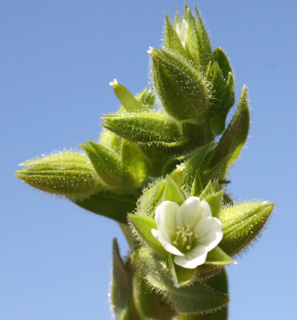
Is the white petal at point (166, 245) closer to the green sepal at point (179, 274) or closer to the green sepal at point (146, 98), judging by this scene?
the green sepal at point (179, 274)

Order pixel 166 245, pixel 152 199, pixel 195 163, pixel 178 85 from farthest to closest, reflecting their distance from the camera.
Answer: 1. pixel 178 85
2. pixel 195 163
3. pixel 152 199
4. pixel 166 245

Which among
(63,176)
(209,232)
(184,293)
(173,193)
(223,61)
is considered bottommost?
(184,293)

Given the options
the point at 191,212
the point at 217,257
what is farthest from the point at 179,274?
the point at 191,212

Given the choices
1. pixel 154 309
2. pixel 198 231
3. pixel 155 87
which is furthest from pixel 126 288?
pixel 155 87

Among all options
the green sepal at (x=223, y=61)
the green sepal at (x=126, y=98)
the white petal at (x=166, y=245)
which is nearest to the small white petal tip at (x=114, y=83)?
the green sepal at (x=126, y=98)

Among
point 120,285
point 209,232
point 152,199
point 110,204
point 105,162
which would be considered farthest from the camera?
point 110,204

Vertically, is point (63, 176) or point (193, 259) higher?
point (63, 176)

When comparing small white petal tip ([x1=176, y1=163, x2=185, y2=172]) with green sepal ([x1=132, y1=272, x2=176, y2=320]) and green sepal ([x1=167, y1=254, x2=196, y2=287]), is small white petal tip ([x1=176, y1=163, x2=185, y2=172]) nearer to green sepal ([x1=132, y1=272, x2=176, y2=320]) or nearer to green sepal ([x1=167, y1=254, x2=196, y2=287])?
green sepal ([x1=167, y1=254, x2=196, y2=287])

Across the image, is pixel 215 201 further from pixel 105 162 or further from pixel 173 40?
pixel 173 40

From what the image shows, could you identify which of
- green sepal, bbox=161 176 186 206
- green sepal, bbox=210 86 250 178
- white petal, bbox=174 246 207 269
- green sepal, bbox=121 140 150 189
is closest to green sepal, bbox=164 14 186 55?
green sepal, bbox=210 86 250 178
